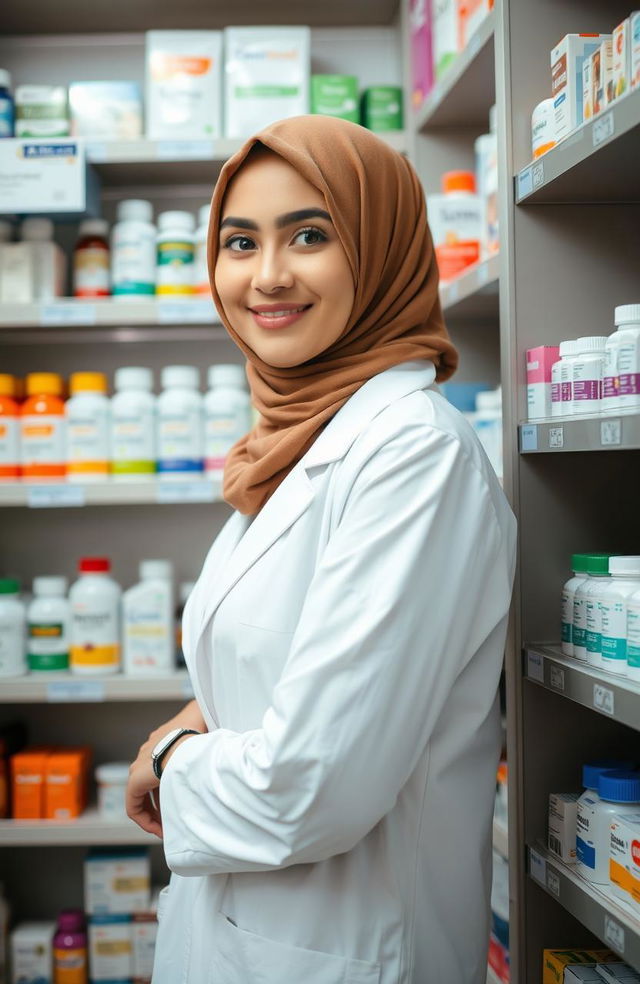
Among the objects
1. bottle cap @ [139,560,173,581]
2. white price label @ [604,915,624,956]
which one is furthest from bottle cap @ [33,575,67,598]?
white price label @ [604,915,624,956]

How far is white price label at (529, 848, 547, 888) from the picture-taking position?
1387 mm

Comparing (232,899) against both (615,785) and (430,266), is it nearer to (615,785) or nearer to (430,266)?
(615,785)

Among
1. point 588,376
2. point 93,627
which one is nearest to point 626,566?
point 588,376

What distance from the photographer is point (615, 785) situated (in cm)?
126

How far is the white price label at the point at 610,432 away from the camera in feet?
3.76

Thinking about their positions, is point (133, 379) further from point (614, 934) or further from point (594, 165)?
point (614, 934)

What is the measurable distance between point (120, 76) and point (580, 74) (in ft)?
5.85

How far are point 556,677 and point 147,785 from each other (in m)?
0.59

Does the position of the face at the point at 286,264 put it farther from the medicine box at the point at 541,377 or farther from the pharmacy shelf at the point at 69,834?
the pharmacy shelf at the point at 69,834

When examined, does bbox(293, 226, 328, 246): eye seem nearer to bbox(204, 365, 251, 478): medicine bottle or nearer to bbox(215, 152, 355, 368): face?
bbox(215, 152, 355, 368): face

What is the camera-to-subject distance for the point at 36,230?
8.00 feet

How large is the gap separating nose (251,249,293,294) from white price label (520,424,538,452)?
0.46m

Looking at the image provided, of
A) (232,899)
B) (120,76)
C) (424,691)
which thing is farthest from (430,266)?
(120,76)

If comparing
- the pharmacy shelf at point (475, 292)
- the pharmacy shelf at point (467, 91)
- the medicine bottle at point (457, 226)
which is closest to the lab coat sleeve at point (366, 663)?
the pharmacy shelf at point (475, 292)
